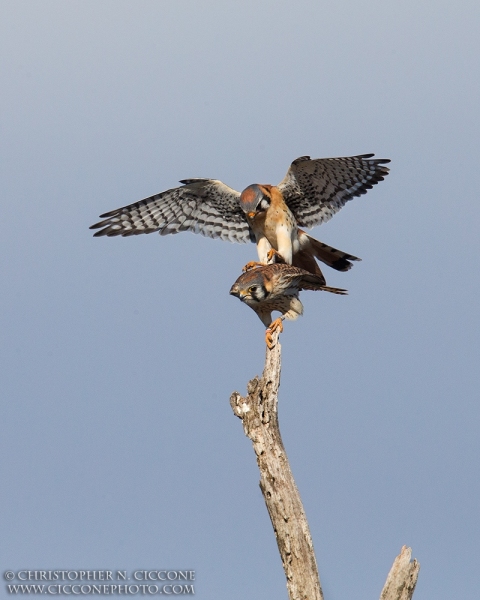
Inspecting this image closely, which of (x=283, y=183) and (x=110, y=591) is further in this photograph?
(x=283, y=183)

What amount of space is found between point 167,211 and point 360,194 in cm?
198

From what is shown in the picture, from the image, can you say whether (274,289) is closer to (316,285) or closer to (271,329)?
(271,329)

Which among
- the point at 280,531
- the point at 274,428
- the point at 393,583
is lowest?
the point at 393,583

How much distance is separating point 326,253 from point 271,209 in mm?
698

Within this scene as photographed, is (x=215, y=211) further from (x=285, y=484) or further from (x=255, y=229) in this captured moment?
(x=285, y=484)

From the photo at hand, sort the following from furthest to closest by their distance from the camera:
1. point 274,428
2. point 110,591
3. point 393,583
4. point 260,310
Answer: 1. point 260,310
2. point 110,591
3. point 274,428
4. point 393,583

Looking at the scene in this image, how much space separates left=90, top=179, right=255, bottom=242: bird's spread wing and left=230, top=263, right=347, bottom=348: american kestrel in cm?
152

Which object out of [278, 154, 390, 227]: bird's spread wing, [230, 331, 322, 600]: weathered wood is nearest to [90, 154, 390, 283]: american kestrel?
[278, 154, 390, 227]: bird's spread wing

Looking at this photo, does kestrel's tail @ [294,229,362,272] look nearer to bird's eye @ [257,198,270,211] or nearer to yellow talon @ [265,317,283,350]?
bird's eye @ [257,198,270,211]

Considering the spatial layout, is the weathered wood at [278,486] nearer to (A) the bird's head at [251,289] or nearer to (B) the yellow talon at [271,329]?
(B) the yellow talon at [271,329]

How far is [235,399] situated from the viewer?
5.48 m

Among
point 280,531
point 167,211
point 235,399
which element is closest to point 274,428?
point 235,399

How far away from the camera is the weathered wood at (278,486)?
5145 mm

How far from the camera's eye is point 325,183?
7.66 metres
